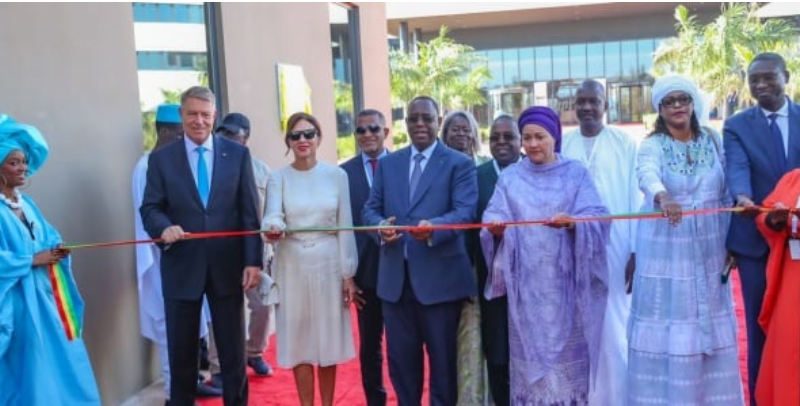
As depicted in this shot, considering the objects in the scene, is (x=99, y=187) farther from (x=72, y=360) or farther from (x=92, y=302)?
(x=72, y=360)

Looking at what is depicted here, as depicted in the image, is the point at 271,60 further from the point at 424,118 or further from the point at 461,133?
the point at 424,118

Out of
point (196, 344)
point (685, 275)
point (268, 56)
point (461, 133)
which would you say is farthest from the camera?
point (268, 56)

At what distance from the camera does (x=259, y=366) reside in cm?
606

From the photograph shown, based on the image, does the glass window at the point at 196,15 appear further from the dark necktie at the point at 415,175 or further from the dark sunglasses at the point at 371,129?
the dark necktie at the point at 415,175

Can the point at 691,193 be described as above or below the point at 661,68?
below

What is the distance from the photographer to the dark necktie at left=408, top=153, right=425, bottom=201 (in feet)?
13.8

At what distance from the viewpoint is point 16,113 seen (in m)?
4.37

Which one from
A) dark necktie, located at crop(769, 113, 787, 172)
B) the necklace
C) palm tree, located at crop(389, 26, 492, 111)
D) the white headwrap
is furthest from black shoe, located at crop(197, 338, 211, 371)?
palm tree, located at crop(389, 26, 492, 111)

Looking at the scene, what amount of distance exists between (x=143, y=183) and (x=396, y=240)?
6.07 ft

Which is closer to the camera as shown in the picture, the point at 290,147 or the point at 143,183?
the point at 290,147

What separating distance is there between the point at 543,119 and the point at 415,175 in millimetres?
755

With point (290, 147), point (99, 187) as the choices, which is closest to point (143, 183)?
point (99, 187)

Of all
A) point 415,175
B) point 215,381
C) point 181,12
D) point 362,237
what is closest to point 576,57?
point 181,12

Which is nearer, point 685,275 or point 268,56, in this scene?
point 685,275
